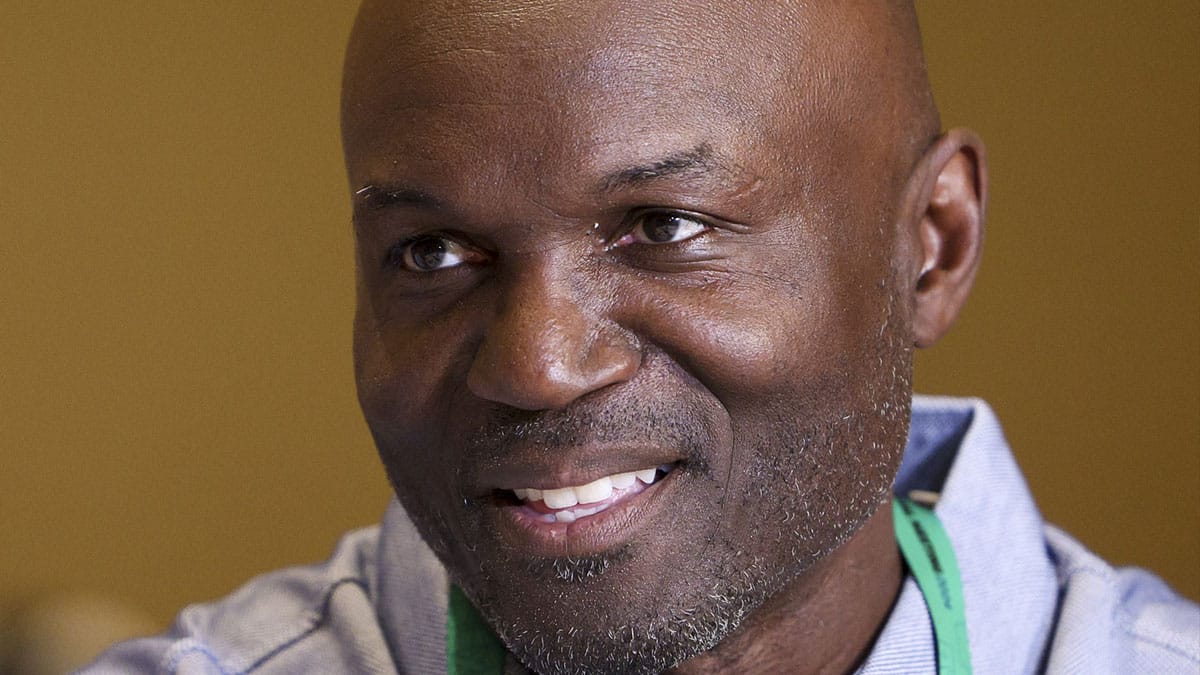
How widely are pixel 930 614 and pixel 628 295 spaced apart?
0.47 metres

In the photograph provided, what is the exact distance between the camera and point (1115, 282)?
219cm

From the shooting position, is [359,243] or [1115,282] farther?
[1115,282]

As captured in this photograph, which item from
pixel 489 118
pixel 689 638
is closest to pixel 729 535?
pixel 689 638

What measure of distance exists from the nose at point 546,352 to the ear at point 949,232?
36 cm

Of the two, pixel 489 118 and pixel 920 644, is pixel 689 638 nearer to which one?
pixel 920 644

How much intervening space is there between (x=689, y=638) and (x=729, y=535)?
87 mm

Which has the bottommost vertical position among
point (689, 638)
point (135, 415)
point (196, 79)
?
point (689, 638)

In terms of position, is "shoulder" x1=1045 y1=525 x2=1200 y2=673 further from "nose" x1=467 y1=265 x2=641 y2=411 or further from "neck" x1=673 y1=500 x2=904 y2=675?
"nose" x1=467 y1=265 x2=641 y2=411

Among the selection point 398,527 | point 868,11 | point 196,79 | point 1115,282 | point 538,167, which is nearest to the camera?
point 538,167

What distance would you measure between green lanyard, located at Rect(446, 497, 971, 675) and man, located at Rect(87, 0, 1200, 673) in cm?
2

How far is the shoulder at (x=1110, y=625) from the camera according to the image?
4.79 feet

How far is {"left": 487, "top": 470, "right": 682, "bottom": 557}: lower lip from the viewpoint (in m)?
1.22

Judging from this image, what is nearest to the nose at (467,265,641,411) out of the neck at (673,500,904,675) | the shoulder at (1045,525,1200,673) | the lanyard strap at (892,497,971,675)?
the neck at (673,500,904,675)

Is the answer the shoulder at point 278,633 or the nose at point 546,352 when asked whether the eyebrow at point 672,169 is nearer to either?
the nose at point 546,352
